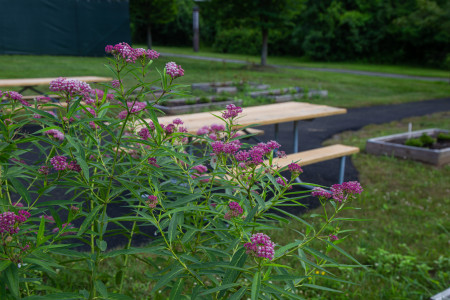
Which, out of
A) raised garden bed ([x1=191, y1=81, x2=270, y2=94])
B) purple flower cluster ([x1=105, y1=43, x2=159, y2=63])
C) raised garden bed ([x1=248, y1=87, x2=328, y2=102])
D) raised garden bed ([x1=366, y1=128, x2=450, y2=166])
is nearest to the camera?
purple flower cluster ([x1=105, y1=43, x2=159, y2=63])

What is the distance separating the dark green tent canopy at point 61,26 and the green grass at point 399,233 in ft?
32.2

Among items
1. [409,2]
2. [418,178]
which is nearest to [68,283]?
[418,178]

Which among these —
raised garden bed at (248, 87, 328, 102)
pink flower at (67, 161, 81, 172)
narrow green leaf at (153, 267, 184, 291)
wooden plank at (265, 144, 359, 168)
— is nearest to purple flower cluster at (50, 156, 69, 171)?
pink flower at (67, 161, 81, 172)

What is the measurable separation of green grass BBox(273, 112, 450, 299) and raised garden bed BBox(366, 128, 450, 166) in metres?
0.15

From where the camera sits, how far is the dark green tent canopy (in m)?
13.3

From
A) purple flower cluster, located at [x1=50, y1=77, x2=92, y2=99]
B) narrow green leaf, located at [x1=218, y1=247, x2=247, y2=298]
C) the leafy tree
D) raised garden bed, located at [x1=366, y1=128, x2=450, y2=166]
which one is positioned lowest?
raised garden bed, located at [x1=366, y1=128, x2=450, y2=166]

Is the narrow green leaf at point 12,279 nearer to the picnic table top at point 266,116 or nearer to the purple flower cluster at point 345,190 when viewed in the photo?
the purple flower cluster at point 345,190

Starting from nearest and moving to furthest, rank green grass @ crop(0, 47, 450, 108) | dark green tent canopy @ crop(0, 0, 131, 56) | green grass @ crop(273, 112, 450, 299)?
1. green grass @ crop(273, 112, 450, 299)
2. green grass @ crop(0, 47, 450, 108)
3. dark green tent canopy @ crop(0, 0, 131, 56)

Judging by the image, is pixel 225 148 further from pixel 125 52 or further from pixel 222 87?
pixel 222 87

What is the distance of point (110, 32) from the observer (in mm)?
→ 14828

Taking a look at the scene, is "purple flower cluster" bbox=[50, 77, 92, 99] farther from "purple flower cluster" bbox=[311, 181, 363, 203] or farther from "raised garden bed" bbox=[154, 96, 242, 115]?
"raised garden bed" bbox=[154, 96, 242, 115]

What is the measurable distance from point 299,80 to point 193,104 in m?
8.22

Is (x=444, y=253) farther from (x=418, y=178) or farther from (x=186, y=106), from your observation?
(x=186, y=106)

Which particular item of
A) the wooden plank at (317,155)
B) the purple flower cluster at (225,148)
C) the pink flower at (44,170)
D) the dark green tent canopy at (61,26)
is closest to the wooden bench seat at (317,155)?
the wooden plank at (317,155)
